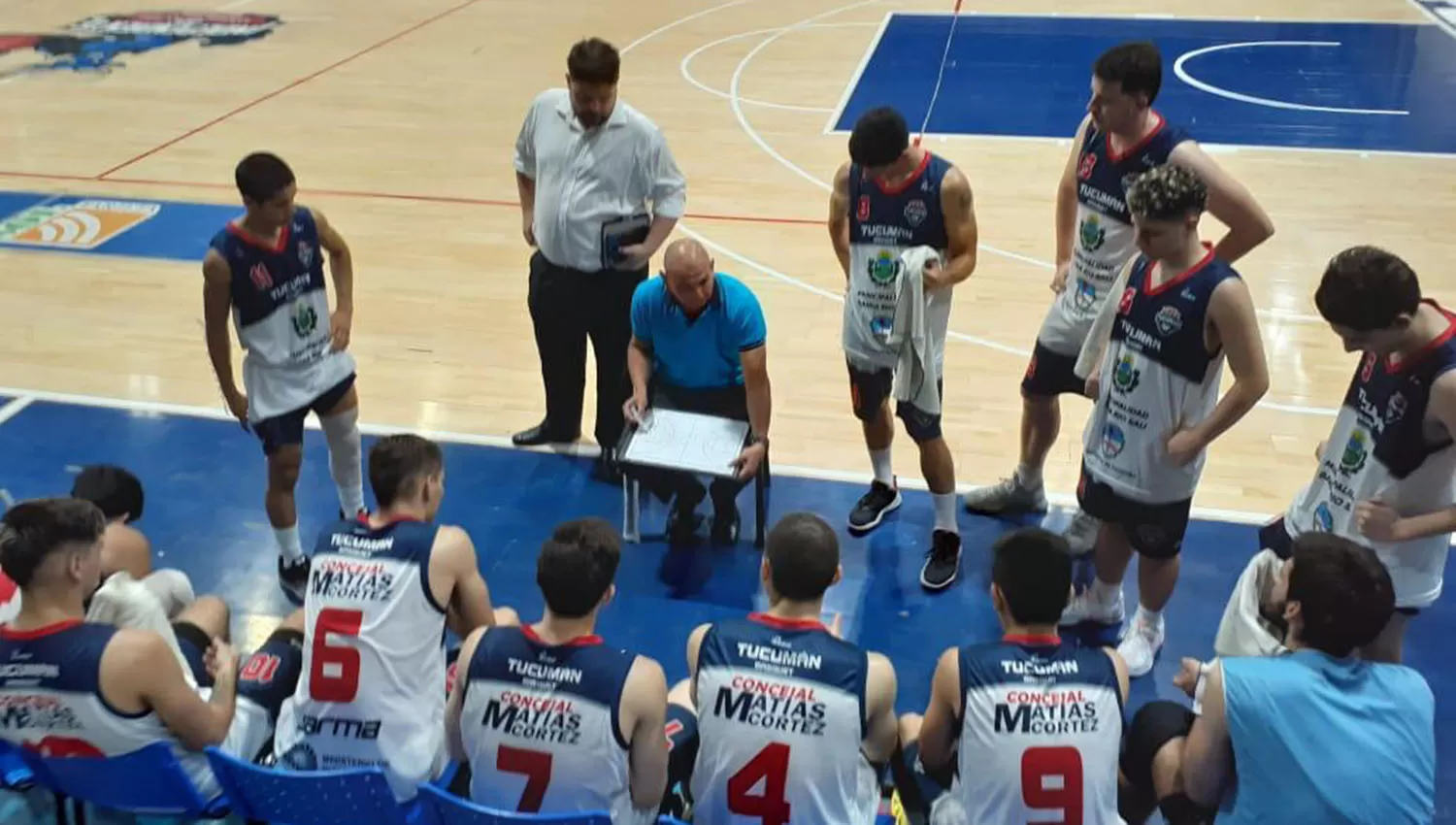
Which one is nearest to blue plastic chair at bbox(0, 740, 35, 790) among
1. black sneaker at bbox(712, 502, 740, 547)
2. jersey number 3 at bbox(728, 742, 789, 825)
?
jersey number 3 at bbox(728, 742, 789, 825)

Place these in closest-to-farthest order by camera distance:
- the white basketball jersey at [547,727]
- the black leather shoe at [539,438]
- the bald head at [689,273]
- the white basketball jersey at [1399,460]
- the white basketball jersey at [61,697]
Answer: the white basketball jersey at [547,727] → the white basketball jersey at [61,697] → the white basketball jersey at [1399,460] → the bald head at [689,273] → the black leather shoe at [539,438]

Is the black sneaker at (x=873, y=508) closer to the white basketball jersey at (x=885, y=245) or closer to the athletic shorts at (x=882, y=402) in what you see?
the athletic shorts at (x=882, y=402)

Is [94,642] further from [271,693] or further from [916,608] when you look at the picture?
[916,608]

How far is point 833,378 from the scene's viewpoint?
23.0 ft

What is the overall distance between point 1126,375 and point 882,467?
1.60m

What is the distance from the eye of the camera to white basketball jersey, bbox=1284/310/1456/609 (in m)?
3.42

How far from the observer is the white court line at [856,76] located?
1155 cm

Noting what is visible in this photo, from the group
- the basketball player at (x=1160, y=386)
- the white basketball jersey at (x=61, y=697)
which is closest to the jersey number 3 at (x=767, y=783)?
the white basketball jersey at (x=61, y=697)

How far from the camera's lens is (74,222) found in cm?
920

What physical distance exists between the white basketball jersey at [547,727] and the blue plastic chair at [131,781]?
79 centimetres

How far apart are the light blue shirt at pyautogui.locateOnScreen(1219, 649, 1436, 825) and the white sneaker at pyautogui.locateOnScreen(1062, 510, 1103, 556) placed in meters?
2.39

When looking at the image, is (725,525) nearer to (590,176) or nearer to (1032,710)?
(590,176)

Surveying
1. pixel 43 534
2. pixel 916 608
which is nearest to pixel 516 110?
pixel 916 608

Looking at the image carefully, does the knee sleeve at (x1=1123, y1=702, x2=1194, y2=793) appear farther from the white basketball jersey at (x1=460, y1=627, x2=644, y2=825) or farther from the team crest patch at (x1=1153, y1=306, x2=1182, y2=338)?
the white basketball jersey at (x1=460, y1=627, x2=644, y2=825)
